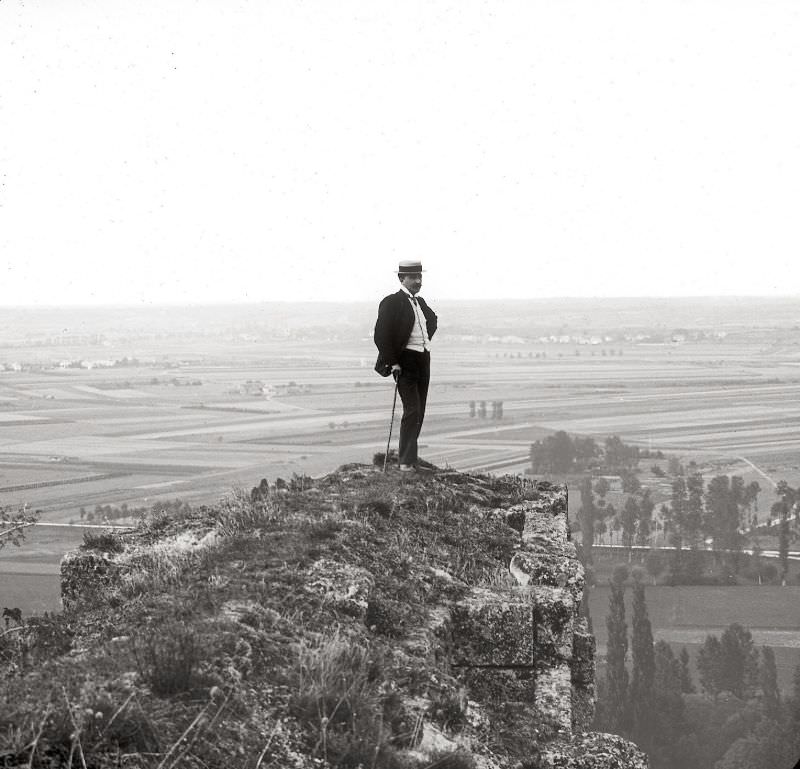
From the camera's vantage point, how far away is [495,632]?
6.71 m

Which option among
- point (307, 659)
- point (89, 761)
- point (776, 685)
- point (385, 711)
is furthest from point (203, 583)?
point (776, 685)

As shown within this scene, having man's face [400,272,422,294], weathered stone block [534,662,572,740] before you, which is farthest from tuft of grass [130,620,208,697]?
man's face [400,272,422,294]

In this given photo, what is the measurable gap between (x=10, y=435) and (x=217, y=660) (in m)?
170

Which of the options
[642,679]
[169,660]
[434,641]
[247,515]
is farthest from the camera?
[642,679]

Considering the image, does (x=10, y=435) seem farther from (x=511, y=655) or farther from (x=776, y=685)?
(x=511, y=655)

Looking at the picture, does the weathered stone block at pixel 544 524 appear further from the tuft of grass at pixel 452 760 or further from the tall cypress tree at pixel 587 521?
the tall cypress tree at pixel 587 521

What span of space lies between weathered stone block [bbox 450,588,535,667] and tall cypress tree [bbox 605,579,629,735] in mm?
59022

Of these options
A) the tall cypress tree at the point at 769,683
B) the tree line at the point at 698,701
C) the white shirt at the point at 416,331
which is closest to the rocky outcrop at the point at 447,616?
the white shirt at the point at 416,331

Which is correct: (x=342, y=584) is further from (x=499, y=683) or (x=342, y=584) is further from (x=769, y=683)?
(x=769, y=683)

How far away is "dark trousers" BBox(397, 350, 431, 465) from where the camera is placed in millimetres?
10688

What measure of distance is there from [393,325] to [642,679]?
60150 mm

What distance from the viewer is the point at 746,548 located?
327 feet

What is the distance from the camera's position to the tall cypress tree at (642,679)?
63.8 meters

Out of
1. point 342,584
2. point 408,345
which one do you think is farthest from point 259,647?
point 408,345
